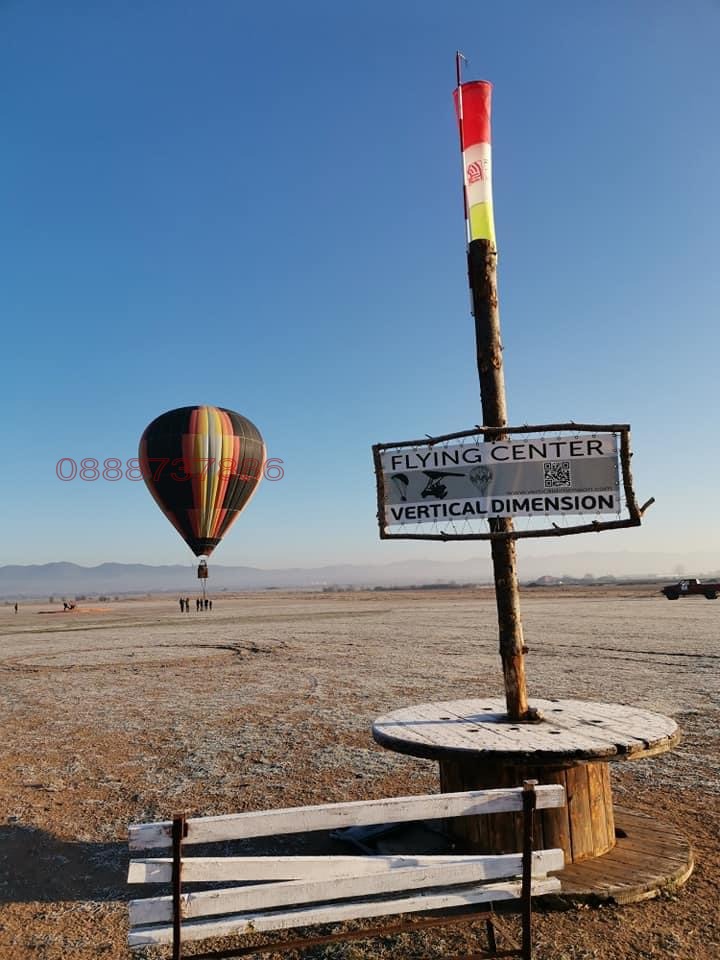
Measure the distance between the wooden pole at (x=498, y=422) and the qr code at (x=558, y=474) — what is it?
46 centimetres

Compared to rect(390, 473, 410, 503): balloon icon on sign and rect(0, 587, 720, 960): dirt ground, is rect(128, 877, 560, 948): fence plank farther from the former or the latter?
rect(390, 473, 410, 503): balloon icon on sign

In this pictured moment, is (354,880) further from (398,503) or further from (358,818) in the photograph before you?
(398,503)

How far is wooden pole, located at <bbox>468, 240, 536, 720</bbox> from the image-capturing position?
5.51m

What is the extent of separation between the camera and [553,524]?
5.66 metres

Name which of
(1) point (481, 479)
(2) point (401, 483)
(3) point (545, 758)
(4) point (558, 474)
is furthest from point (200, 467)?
(3) point (545, 758)

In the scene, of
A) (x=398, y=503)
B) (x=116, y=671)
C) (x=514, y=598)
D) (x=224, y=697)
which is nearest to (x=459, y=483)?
(x=398, y=503)

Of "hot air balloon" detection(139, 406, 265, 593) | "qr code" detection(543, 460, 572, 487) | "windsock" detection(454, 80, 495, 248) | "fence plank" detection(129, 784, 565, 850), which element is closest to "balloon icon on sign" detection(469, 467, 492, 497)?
"qr code" detection(543, 460, 572, 487)

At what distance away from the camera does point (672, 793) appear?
6699mm

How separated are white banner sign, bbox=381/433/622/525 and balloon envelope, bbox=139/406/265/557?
32022 mm

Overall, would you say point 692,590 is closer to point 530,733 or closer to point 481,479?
point 481,479

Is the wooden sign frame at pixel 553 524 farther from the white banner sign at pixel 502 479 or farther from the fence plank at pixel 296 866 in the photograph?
the fence plank at pixel 296 866

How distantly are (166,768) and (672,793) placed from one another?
547 centimetres

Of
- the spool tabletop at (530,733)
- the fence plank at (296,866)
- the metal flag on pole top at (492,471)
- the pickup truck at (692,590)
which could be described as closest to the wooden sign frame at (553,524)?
the metal flag on pole top at (492,471)

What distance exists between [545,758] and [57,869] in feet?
12.7
